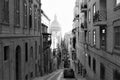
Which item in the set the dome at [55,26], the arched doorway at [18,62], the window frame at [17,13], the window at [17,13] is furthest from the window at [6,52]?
the dome at [55,26]

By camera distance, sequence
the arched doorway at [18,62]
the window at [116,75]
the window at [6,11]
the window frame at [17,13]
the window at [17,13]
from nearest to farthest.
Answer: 1. the window at [116,75]
2. the window at [6,11]
3. the window frame at [17,13]
4. the window at [17,13]
5. the arched doorway at [18,62]

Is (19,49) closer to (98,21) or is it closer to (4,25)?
(4,25)

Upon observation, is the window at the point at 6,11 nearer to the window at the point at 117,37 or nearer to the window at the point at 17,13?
the window at the point at 17,13

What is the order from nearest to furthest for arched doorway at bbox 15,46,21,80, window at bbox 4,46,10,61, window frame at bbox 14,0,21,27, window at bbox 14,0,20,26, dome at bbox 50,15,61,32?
window at bbox 4,46,10,61 < window frame at bbox 14,0,21,27 < window at bbox 14,0,20,26 < arched doorway at bbox 15,46,21,80 < dome at bbox 50,15,61,32

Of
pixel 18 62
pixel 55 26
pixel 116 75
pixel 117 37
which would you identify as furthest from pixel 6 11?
pixel 55 26

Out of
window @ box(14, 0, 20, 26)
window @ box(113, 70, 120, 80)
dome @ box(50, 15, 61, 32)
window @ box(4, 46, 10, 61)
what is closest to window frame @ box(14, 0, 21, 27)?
window @ box(14, 0, 20, 26)

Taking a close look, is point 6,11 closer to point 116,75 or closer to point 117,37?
point 117,37

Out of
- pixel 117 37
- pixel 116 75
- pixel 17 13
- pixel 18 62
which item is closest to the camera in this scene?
pixel 117 37

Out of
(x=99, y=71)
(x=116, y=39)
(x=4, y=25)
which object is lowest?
(x=99, y=71)

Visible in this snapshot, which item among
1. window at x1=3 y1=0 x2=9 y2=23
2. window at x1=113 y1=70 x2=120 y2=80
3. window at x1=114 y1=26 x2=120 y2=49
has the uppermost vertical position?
window at x1=3 y1=0 x2=9 y2=23

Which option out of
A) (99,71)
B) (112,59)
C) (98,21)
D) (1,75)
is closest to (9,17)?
(1,75)

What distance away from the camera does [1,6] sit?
37.0 ft

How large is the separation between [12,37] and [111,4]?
7783 mm

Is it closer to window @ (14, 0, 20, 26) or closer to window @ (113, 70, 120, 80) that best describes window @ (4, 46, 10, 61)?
window @ (14, 0, 20, 26)
